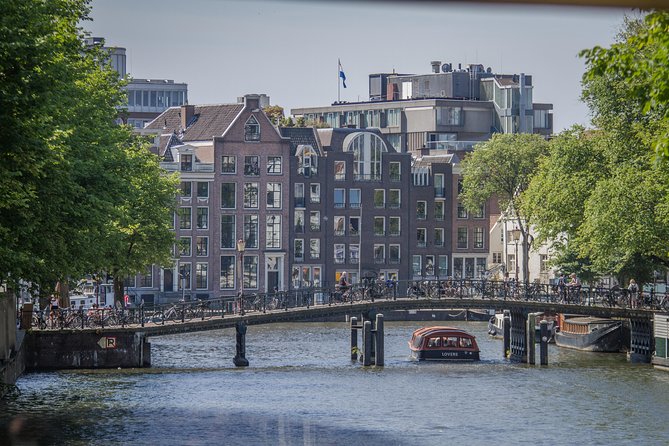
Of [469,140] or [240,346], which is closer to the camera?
[240,346]

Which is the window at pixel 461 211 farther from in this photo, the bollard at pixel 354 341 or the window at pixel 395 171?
the bollard at pixel 354 341

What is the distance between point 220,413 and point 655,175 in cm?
2935

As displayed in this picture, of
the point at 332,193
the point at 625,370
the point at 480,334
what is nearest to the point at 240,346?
the point at 625,370

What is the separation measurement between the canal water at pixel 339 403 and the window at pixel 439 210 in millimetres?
54797

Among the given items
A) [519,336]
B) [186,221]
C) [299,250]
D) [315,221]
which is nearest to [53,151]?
[519,336]

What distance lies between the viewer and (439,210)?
128 meters

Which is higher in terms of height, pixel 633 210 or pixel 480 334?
pixel 633 210

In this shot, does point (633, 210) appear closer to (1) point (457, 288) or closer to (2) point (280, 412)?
(1) point (457, 288)

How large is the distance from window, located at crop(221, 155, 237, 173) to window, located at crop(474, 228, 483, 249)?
89.7 feet

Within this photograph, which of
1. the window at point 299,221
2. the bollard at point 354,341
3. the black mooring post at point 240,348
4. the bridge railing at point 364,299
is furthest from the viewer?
the window at point 299,221

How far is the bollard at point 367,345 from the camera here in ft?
215

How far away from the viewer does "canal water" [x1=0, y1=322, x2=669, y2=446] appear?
39.9 metres

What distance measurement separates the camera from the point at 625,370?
6322cm

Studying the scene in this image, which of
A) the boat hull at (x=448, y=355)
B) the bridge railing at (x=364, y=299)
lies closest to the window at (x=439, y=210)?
the bridge railing at (x=364, y=299)
